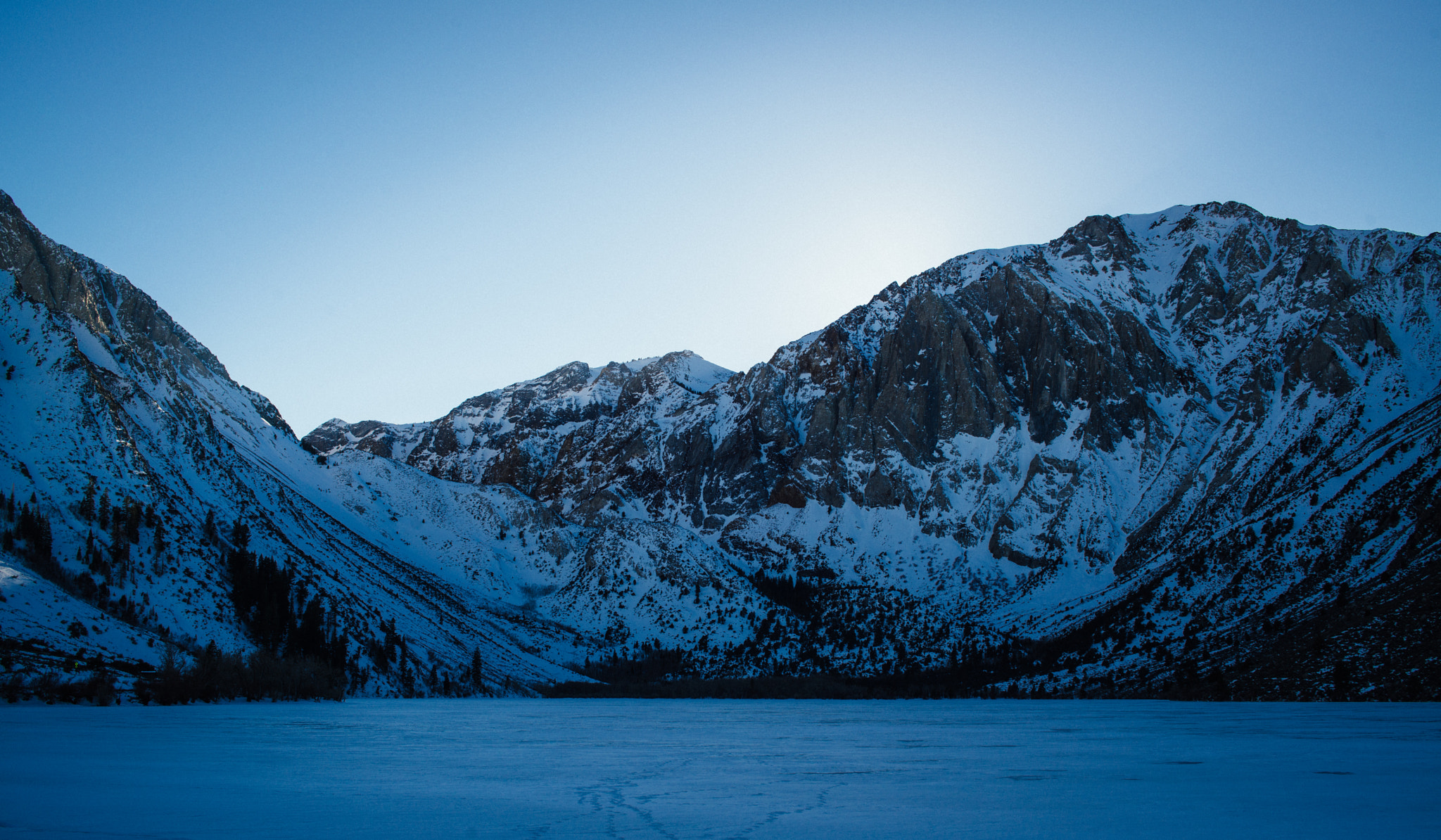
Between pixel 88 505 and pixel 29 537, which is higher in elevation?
pixel 88 505

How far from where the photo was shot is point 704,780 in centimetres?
2811

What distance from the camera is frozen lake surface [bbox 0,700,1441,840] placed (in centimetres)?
1881

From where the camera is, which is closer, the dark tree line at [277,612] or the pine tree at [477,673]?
the dark tree line at [277,612]

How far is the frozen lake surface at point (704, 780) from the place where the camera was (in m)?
18.8

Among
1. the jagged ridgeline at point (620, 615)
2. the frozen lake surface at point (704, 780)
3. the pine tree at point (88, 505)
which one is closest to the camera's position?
the frozen lake surface at point (704, 780)

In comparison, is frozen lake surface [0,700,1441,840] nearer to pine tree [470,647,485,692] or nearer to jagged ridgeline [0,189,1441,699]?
jagged ridgeline [0,189,1441,699]

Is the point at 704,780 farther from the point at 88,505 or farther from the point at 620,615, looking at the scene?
the point at 620,615

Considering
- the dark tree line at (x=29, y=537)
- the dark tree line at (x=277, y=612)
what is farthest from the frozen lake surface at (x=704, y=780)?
the dark tree line at (x=277, y=612)

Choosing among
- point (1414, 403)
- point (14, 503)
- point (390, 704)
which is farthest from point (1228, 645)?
point (14, 503)

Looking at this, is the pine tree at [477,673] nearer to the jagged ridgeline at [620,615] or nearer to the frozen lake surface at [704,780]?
the jagged ridgeline at [620,615]

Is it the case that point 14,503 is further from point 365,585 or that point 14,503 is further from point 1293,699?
point 1293,699

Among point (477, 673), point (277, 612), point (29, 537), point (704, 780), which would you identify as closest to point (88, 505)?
point (29, 537)

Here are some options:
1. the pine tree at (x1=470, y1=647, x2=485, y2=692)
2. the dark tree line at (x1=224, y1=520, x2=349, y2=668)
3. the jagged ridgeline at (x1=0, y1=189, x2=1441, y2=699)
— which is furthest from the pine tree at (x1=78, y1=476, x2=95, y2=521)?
the pine tree at (x1=470, y1=647, x2=485, y2=692)

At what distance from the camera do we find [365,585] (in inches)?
5920
